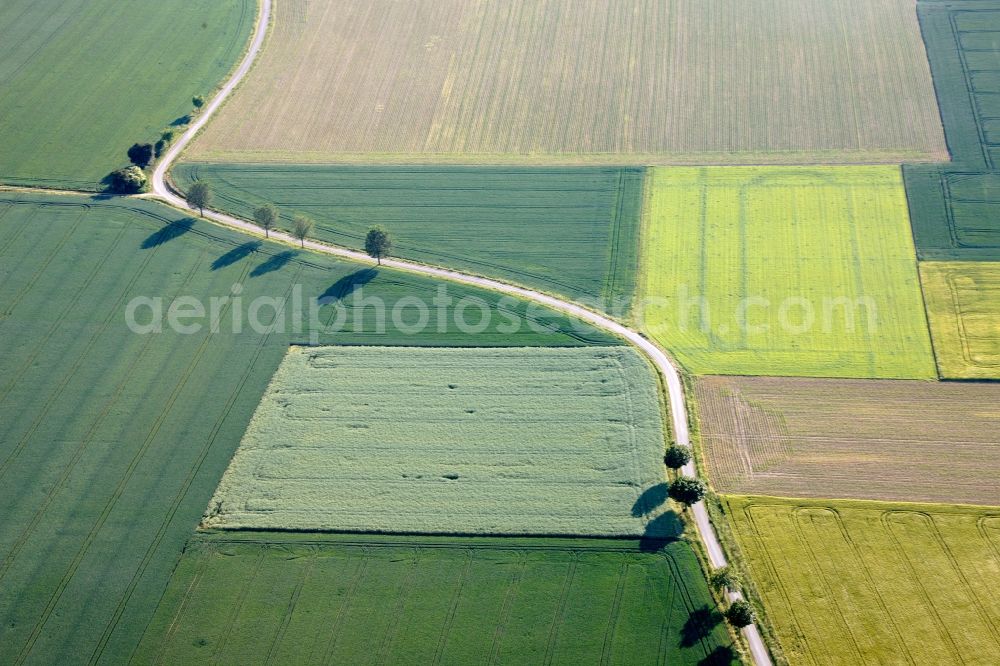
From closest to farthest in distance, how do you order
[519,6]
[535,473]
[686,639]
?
[686,639], [535,473], [519,6]

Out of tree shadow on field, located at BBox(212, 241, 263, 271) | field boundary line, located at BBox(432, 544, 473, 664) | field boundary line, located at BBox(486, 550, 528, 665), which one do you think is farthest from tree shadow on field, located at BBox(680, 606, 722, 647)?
tree shadow on field, located at BBox(212, 241, 263, 271)

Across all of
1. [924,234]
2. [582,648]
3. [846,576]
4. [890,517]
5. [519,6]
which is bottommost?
[582,648]

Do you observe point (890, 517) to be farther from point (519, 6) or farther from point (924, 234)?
point (519, 6)

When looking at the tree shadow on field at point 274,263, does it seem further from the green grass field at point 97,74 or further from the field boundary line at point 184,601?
the field boundary line at point 184,601

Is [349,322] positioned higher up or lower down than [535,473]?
higher up

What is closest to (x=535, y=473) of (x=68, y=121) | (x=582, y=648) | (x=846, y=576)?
(x=582, y=648)

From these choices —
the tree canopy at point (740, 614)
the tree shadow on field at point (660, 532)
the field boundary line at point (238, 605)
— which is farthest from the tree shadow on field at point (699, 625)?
the field boundary line at point (238, 605)
